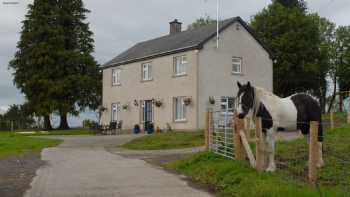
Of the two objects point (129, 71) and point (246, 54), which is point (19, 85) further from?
point (246, 54)

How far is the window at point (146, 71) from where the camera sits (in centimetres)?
3816

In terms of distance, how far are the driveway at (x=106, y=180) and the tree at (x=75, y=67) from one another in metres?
29.0

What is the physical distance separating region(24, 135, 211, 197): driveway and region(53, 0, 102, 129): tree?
2898 cm

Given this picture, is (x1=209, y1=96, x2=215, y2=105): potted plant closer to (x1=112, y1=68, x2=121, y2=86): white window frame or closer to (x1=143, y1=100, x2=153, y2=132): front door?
(x1=143, y1=100, x2=153, y2=132): front door

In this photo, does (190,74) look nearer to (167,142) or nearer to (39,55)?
(167,142)

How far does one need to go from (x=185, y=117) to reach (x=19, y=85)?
2119 cm

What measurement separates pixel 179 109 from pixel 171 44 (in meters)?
5.28

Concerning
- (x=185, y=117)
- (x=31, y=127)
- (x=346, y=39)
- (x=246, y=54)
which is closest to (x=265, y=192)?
(x=185, y=117)

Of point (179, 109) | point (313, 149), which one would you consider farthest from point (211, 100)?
point (313, 149)

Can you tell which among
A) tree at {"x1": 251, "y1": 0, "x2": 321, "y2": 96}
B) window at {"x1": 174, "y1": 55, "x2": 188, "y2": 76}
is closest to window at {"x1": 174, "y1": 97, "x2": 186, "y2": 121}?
window at {"x1": 174, "y1": 55, "x2": 188, "y2": 76}

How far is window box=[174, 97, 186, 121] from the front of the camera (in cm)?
3404

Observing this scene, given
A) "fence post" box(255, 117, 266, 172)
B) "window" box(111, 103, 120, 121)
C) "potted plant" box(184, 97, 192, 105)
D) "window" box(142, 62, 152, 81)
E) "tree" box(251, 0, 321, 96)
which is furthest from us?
"tree" box(251, 0, 321, 96)

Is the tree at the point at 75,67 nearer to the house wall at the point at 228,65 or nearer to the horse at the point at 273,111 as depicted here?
the house wall at the point at 228,65

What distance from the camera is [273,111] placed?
11391 mm
